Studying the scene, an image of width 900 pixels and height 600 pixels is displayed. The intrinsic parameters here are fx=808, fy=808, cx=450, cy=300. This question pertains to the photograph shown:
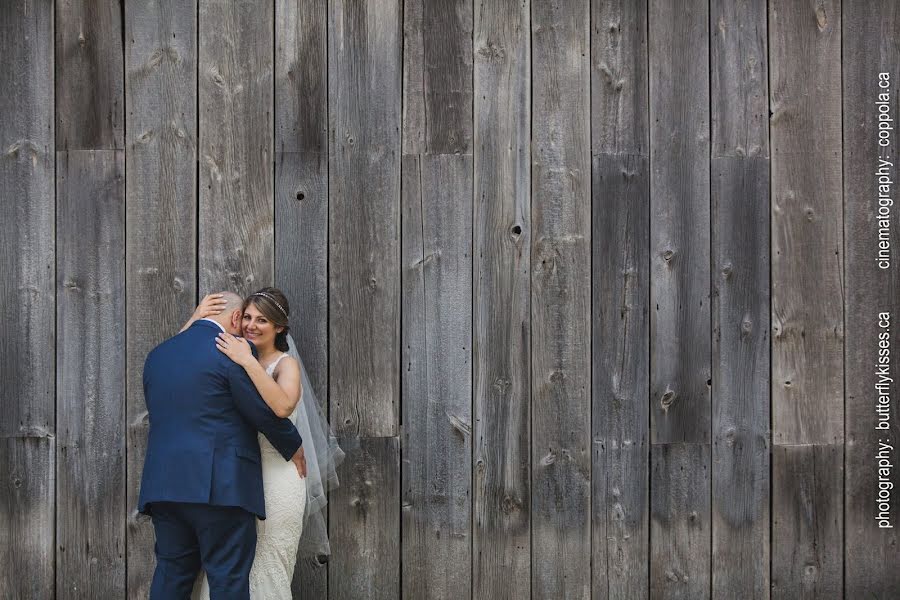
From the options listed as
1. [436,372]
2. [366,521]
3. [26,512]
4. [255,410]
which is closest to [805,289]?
[436,372]

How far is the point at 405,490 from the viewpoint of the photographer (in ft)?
11.0

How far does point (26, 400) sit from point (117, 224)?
0.81 metres

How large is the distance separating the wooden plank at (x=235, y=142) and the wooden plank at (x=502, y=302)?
0.88 m

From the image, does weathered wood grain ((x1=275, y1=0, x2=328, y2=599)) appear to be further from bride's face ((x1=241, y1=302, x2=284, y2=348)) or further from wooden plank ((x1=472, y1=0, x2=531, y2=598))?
wooden plank ((x1=472, y1=0, x2=531, y2=598))

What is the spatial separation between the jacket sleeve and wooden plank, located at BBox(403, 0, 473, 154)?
1200 millimetres

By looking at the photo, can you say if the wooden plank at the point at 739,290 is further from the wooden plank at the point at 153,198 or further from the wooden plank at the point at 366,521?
the wooden plank at the point at 153,198

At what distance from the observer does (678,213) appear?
3.42m

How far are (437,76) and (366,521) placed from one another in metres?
1.88

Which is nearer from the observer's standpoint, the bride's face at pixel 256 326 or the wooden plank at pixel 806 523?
the bride's face at pixel 256 326

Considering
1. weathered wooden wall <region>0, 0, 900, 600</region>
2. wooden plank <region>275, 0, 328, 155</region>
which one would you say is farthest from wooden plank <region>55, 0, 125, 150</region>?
wooden plank <region>275, 0, 328, 155</region>

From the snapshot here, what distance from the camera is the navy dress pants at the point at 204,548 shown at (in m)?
2.75

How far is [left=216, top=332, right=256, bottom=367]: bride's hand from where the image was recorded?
275cm

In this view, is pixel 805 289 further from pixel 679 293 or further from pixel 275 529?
pixel 275 529

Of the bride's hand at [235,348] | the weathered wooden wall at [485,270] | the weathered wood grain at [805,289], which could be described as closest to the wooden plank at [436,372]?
the weathered wooden wall at [485,270]
